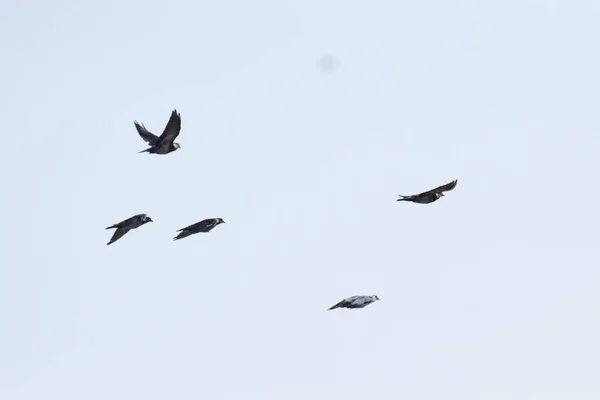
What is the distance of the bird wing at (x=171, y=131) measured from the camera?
274ft

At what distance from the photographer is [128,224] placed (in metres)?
88.2

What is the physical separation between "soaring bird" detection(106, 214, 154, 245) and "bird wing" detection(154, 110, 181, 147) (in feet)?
20.4

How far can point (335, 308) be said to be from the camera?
77688 millimetres

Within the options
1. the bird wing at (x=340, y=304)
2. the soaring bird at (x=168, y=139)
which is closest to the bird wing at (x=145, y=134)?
the soaring bird at (x=168, y=139)

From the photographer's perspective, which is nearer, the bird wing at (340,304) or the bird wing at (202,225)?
the bird wing at (340,304)

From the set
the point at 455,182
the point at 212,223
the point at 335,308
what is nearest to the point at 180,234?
the point at 212,223

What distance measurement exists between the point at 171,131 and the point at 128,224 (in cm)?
921

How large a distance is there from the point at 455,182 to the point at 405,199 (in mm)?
4209

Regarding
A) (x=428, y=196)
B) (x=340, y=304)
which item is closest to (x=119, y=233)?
(x=340, y=304)

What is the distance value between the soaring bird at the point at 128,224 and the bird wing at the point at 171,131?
623 centimetres

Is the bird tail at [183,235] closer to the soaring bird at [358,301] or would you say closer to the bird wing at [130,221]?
the bird wing at [130,221]

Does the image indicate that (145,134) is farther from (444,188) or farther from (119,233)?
(444,188)

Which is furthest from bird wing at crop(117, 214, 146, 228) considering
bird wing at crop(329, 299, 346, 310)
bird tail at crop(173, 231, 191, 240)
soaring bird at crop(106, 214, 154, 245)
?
bird wing at crop(329, 299, 346, 310)

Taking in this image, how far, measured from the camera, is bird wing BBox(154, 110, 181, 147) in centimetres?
8362
